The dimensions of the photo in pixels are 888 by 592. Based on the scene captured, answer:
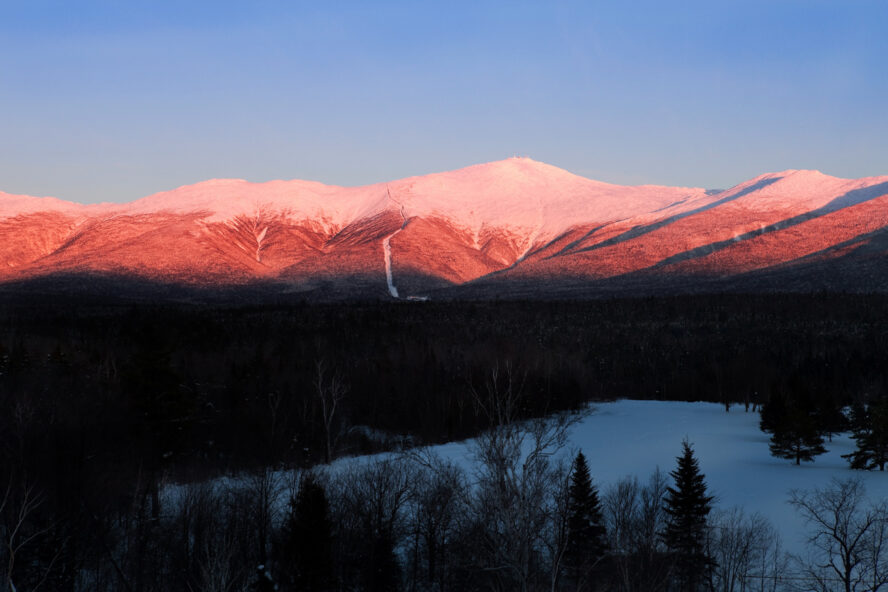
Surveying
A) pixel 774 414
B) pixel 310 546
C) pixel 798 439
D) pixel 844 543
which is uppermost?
pixel 310 546

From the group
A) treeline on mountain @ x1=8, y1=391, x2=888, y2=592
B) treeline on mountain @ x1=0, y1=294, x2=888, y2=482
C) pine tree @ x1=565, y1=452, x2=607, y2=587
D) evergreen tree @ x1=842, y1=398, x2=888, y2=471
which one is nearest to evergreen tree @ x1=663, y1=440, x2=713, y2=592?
treeline on mountain @ x1=8, y1=391, x2=888, y2=592

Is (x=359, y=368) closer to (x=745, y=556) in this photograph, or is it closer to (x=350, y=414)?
(x=350, y=414)

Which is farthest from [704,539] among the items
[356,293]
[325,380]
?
[356,293]

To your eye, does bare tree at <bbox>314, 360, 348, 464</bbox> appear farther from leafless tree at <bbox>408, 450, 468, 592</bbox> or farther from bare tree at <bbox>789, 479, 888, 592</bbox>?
bare tree at <bbox>789, 479, 888, 592</bbox>

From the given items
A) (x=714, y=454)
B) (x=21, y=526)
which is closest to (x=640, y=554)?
(x=21, y=526)

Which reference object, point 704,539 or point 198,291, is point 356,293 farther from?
point 704,539
